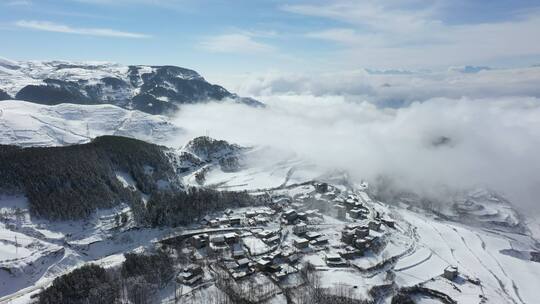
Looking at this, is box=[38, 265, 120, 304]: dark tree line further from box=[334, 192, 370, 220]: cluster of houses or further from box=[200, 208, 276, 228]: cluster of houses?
box=[334, 192, 370, 220]: cluster of houses

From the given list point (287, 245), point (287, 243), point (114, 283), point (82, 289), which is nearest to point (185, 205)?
point (287, 243)

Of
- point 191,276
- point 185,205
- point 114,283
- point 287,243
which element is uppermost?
point 185,205

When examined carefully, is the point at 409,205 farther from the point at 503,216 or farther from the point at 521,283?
the point at 521,283

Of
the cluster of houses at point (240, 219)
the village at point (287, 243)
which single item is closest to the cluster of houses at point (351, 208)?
the village at point (287, 243)

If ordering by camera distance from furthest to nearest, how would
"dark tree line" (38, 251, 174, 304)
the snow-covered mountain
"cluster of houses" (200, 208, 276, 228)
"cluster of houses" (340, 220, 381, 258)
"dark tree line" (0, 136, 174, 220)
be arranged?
"cluster of houses" (200, 208, 276, 228) < "dark tree line" (0, 136, 174, 220) < "cluster of houses" (340, 220, 381, 258) < the snow-covered mountain < "dark tree line" (38, 251, 174, 304)

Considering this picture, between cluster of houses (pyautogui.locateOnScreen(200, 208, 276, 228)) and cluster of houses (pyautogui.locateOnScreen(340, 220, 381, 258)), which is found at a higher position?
cluster of houses (pyautogui.locateOnScreen(340, 220, 381, 258))

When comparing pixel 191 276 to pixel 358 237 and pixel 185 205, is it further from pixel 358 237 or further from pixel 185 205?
pixel 358 237

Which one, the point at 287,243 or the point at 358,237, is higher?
the point at 358,237

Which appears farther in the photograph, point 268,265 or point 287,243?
point 287,243

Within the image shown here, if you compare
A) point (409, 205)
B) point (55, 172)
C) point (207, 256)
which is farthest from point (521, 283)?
point (55, 172)

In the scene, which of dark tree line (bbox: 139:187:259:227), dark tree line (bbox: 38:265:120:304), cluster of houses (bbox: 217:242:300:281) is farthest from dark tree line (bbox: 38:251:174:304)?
dark tree line (bbox: 139:187:259:227)

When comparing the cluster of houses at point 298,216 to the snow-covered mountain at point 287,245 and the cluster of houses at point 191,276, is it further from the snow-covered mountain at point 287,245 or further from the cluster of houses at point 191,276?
the cluster of houses at point 191,276
